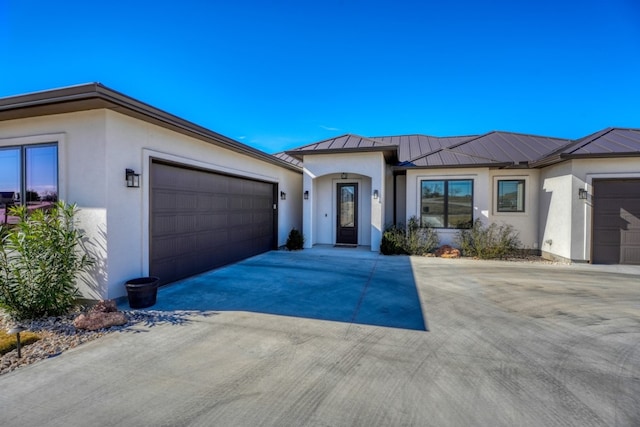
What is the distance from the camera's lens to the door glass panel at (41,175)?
5.36 m

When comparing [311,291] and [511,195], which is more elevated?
[511,195]

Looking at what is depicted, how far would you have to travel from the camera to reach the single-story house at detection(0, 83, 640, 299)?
16.8ft

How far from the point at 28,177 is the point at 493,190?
13.2 metres

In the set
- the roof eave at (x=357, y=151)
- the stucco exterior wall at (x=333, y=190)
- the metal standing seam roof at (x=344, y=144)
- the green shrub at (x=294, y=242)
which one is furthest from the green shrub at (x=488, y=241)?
the green shrub at (x=294, y=242)

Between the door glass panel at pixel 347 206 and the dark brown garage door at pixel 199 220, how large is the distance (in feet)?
11.6

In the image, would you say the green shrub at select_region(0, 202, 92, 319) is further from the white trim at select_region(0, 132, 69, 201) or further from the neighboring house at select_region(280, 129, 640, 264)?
the neighboring house at select_region(280, 129, 640, 264)

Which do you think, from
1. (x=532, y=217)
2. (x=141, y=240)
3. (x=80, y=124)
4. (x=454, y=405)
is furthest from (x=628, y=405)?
(x=532, y=217)

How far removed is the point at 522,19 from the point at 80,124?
11.5 m

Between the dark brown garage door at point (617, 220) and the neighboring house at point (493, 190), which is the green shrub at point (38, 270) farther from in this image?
the dark brown garage door at point (617, 220)

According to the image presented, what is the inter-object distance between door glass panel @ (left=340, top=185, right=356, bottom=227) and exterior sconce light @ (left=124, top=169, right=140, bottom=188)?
8.01 meters

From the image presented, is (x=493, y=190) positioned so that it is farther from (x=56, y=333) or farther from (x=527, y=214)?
(x=56, y=333)

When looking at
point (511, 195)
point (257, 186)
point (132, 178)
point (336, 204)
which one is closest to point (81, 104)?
point (132, 178)

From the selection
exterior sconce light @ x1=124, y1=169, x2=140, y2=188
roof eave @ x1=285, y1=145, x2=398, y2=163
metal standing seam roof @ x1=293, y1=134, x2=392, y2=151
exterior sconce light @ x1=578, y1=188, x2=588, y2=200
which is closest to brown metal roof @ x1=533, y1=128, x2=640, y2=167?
exterior sconce light @ x1=578, y1=188, x2=588, y2=200

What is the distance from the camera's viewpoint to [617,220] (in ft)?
28.5
